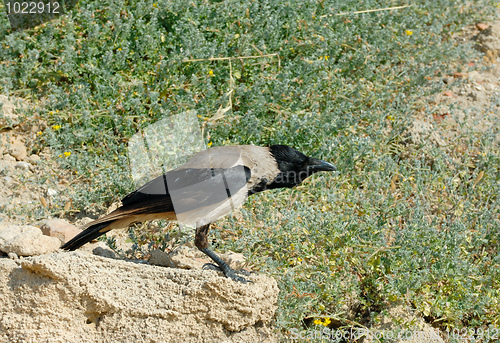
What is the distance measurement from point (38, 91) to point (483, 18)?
7165mm

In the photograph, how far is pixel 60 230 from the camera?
208 inches

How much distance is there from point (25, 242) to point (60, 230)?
789 millimetres

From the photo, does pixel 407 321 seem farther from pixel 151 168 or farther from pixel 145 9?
pixel 145 9

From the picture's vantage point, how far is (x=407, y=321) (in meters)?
4.85

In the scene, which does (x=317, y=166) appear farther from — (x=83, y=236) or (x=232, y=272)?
(x=83, y=236)

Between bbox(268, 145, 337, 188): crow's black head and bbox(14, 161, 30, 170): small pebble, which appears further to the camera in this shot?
bbox(14, 161, 30, 170): small pebble

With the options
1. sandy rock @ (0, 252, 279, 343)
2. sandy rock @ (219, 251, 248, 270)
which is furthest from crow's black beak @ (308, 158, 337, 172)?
sandy rock @ (0, 252, 279, 343)

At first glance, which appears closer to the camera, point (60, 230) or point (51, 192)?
point (60, 230)

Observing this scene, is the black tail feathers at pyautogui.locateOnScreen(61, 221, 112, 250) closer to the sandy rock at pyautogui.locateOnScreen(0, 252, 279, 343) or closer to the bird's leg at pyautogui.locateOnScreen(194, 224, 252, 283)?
the sandy rock at pyautogui.locateOnScreen(0, 252, 279, 343)

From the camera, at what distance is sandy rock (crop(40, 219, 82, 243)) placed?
206 inches

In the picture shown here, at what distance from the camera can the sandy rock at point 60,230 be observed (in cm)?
524

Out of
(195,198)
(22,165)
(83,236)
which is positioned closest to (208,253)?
(195,198)

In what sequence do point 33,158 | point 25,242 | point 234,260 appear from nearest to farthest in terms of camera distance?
1. point 25,242
2. point 234,260
3. point 33,158

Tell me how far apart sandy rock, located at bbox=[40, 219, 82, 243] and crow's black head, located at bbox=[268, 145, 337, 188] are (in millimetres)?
2126
